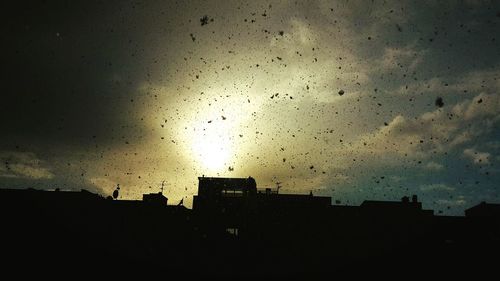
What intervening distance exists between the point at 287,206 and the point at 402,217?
37.1 ft

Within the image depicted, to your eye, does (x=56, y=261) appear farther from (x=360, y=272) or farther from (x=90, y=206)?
(x=360, y=272)

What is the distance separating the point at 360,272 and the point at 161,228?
9.67m

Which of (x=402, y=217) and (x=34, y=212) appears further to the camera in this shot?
(x=402, y=217)

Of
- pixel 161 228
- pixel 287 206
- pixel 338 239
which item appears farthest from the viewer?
pixel 287 206

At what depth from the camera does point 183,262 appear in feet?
48.5

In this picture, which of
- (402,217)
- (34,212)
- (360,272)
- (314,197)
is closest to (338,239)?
(360,272)

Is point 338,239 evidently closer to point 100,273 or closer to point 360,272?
point 360,272

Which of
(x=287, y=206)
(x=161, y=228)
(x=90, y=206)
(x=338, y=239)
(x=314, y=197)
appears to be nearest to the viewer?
(x=161, y=228)

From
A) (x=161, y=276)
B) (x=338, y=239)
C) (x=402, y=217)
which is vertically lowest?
(x=161, y=276)

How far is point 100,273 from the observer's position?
12633mm

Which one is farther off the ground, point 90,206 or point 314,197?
point 314,197

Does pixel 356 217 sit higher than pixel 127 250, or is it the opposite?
pixel 356 217

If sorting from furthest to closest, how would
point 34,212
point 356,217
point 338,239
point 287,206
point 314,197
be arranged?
point 314,197 → point 287,206 → point 356,217 → point 338,239 → point 34,212

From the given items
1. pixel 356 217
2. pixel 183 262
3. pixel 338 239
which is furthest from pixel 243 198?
pixel 183 262
